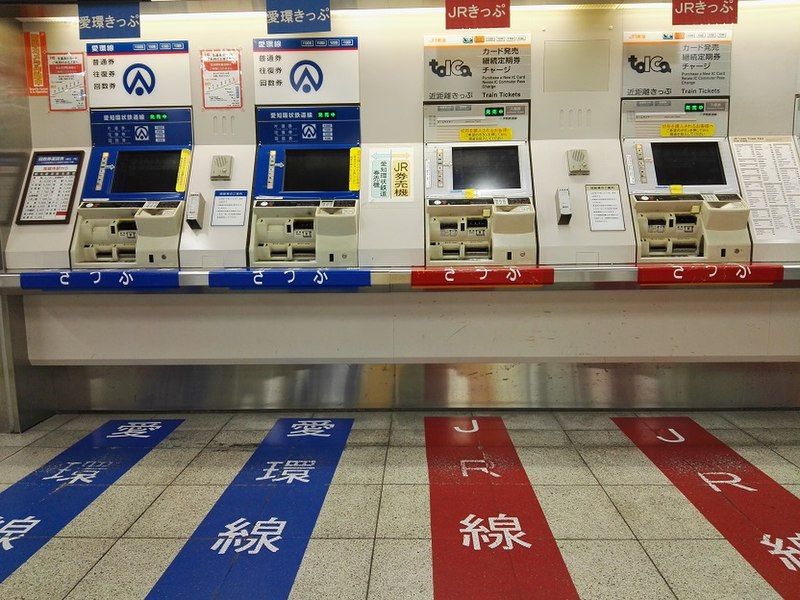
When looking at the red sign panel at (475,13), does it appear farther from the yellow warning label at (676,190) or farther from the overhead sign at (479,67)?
the yellow warning label at (676,190)

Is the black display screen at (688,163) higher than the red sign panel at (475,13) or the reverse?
the reverse

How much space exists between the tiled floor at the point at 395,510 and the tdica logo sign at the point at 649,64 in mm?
2251

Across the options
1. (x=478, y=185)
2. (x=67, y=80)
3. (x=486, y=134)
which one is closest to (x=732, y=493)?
(x=478, y=185)

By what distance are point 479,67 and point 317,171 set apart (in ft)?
4.06

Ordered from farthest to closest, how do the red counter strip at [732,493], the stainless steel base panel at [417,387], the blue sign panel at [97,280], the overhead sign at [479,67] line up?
the stainless steel base panel at [417,387]
the overhead sign at [479,67]
the blue sign panel at [97,280]
the red counter strip at [732,493]

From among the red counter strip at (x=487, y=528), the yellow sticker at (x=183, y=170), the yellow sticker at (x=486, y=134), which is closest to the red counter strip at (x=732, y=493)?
the red counter strip at (x=487, y=528)

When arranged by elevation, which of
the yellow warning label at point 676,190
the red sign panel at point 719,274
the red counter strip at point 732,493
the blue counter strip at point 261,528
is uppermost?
the yellow warning label at point 676,190

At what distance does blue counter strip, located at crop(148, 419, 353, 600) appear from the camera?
1.95m

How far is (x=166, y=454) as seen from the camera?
312 centimetres

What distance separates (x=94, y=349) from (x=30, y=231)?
0.84 m

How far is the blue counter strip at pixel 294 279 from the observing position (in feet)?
10.3

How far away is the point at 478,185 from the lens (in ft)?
11.4

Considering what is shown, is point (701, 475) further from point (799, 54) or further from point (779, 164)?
point (799, 54)

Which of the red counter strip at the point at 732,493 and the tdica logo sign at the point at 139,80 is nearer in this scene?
the red counter strip at the point at 732,493
